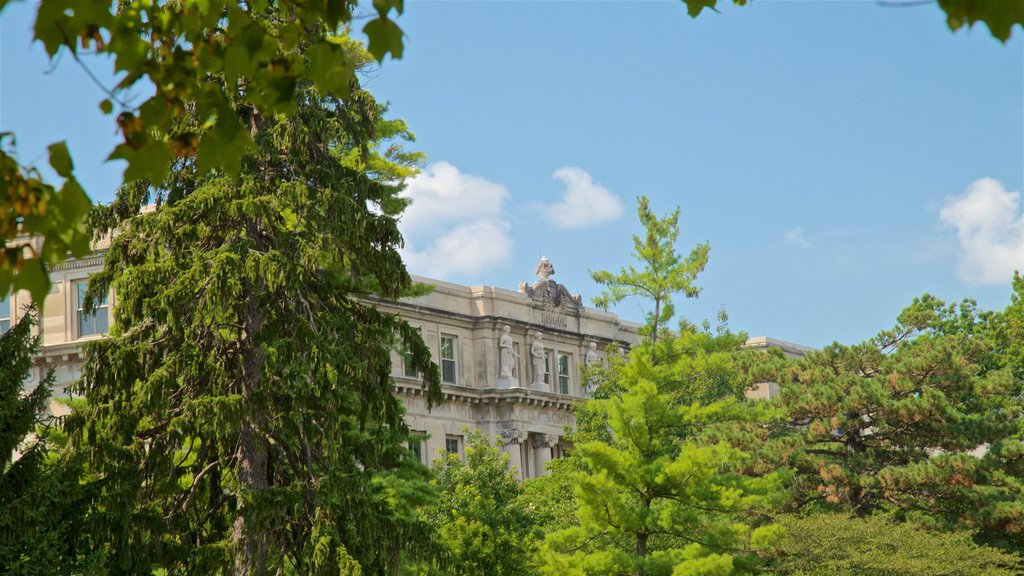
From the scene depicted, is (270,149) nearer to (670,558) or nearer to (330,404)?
(330,404)

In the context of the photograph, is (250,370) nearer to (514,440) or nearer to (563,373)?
(514,440)

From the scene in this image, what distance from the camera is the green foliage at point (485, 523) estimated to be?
32.2 metres

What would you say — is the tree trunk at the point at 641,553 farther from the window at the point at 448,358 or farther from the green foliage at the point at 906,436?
the window at the point at 448,358

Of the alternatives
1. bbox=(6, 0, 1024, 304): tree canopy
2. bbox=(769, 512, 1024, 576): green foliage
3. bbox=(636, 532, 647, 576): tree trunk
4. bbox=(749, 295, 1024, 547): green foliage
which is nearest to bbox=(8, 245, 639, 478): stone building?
bbox=(749, 295, 1024, 547): green foliage

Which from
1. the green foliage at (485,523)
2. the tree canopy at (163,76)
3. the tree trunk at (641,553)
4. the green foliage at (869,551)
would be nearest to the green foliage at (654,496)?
the tree trunk at (641,553)

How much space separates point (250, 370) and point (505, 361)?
1588 inches

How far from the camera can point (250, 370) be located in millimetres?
21500

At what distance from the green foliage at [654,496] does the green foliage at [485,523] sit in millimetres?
1476

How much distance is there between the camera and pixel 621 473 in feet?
100.0

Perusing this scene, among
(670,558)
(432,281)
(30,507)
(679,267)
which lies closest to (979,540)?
(679,267)

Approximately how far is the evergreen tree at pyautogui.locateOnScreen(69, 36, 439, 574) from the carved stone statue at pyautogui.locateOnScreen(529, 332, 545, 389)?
4021cm

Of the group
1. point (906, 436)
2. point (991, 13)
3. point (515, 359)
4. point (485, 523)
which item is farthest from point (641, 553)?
point (515, 359)

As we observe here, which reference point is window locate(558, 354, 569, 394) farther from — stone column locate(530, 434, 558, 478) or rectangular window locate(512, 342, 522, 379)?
stone column locate(530, 434, 558, 478)

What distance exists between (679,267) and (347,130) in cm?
1665
